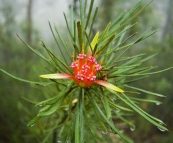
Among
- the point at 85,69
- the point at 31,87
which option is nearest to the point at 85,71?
the point at 85,69

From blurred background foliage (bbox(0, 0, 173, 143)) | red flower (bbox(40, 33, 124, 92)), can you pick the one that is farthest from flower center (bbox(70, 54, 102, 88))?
blurred background foliage (bbox(0, 0, 173, 143))

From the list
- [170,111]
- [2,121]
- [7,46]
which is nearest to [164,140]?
[170,111]

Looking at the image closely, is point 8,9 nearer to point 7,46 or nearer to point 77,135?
point 7,46

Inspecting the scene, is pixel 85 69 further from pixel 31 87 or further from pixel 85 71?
pixel 31 87

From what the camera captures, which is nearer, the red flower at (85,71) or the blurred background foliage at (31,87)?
the red flower at (85,71)

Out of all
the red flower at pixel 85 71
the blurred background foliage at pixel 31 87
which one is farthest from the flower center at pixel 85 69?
the blurred background foliage at pixel 31 87

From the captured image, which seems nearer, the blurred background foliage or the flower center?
the flower center

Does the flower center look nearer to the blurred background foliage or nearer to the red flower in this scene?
the red flower

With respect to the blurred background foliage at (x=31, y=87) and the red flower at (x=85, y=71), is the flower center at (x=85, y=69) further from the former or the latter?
the blurred background foliage at (x=31, y=87)
